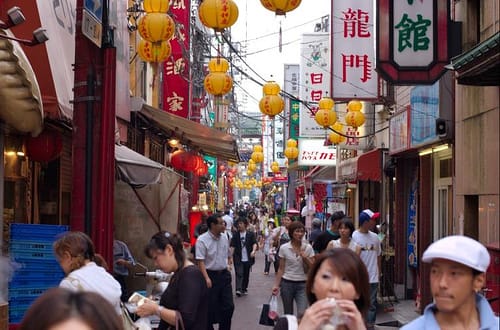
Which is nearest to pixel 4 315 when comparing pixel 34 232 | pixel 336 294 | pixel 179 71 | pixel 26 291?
pixel 26 291

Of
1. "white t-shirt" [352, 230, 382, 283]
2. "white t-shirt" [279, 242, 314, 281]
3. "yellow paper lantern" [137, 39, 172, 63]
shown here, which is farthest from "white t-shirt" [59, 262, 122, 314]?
"yellow paper lantern" [137, 39, 172, 63]

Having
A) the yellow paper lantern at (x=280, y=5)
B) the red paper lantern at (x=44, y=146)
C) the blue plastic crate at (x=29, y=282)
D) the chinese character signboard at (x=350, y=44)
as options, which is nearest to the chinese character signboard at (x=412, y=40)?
the yellow paper lantern at (x=280, y=5)

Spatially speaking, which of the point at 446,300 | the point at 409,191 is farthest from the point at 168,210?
the point at 446,300

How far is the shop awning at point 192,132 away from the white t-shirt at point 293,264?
5.81 m

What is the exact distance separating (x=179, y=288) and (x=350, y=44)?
469 inches

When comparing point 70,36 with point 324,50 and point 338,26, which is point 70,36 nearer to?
point 338,26

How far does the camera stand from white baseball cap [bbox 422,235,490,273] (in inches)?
126

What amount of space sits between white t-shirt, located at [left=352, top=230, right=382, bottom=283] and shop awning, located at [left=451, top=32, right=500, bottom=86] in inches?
105

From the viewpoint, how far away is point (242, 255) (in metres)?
18.1

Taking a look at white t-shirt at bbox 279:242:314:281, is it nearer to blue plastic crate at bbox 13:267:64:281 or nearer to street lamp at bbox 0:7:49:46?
blue plastic crate at bbox 13:267:64:281

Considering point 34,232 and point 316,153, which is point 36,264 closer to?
point 34,232

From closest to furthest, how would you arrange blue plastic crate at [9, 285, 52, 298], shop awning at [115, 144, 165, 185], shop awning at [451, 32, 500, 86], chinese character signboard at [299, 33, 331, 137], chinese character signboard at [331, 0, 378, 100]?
blue plastic crate at [9, 285, 52, 298], shop awning at [451, 32, 500, 86], shop awning at [115, 144, 165, 185], chinese character signboard at [331, 0, 378, 100], chinese character signboard at [299, 33, 331, 137]

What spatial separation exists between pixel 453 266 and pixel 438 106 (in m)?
10.5

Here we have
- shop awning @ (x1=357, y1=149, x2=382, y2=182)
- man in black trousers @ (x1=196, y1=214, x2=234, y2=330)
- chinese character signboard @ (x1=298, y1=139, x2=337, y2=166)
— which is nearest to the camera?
man in black trousers @ (x1=196, y1=214, x2=234, y2=330)
